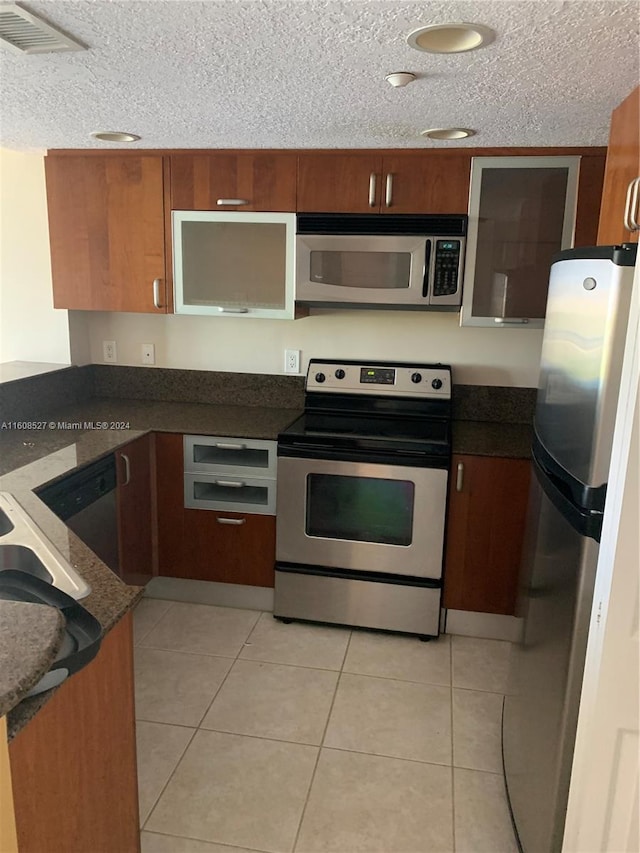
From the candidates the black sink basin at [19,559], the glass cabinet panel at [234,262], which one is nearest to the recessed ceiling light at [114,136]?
the glass cabinet panel at [234,262]

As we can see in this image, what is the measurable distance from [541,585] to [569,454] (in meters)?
0.42

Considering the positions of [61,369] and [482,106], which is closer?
[482,106]

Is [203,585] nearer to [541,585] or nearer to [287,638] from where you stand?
[287,638]

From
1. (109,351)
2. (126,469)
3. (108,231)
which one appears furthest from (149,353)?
(126,469)

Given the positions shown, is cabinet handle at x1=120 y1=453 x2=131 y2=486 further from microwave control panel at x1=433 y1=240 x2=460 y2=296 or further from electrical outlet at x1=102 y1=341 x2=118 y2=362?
microwave control panel at x1=433 y1=240 x2=460 y2=296

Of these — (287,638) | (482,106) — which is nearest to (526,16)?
(482,106)

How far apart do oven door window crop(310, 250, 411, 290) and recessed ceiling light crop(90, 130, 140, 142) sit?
33.5 inches

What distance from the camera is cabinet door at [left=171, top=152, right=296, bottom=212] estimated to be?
2750 mm

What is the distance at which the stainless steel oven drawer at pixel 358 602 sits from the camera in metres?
2.77

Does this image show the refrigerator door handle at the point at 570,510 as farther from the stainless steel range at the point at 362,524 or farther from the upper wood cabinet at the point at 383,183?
the upper wood cabinet at the point at 383,183

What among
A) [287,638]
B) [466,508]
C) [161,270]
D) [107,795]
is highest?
[161,270]

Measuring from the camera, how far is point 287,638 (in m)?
2.80

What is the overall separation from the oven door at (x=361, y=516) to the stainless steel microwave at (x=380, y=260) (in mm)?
712

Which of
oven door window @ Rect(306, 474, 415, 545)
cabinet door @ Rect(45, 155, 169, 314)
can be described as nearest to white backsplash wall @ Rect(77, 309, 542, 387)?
cabinet door @ Rect(45, 155, 169, 314)
